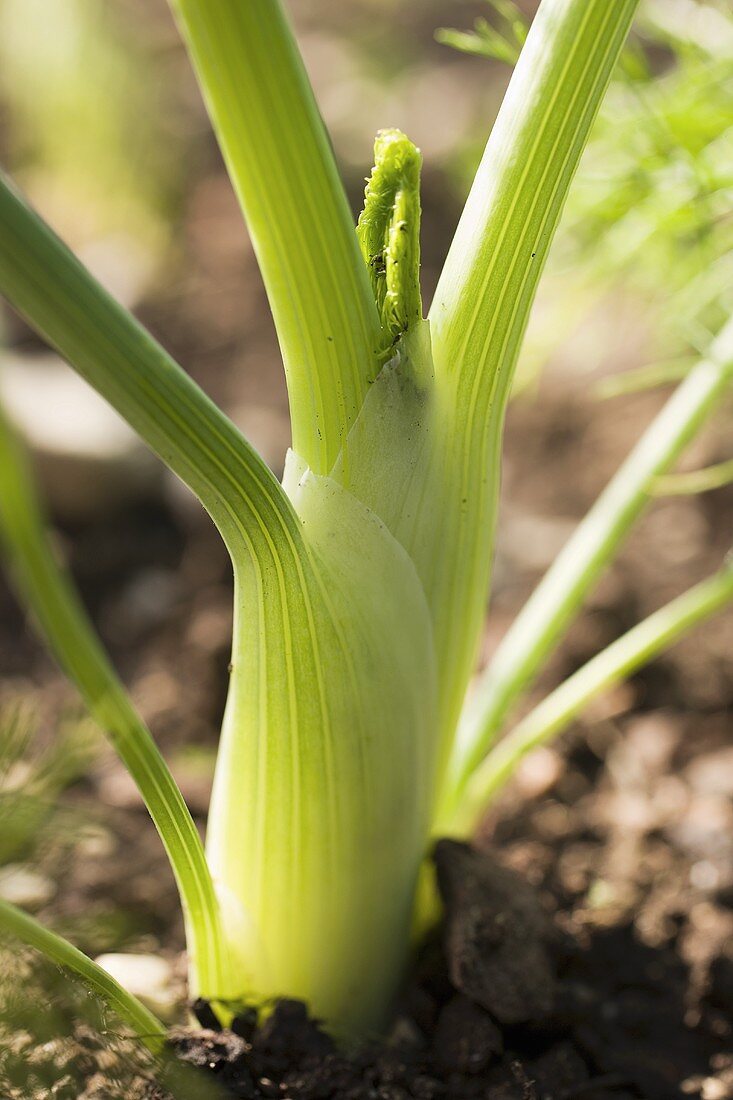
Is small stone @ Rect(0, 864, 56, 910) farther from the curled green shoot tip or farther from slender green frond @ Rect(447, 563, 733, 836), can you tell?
the curled green shoot tip

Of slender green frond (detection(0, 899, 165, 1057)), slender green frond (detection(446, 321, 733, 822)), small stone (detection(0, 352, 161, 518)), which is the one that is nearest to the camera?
slender green frond (detection(0, 899, 165, 1057))

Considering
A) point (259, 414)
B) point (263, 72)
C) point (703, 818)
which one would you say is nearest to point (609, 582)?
point (703, 818)

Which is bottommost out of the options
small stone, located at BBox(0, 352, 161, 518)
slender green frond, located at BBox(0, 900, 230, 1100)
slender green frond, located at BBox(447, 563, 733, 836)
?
slender green frond, located at BBox(0, 900, 230, 1100)

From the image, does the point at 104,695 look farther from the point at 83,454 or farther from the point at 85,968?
the point at 83,454

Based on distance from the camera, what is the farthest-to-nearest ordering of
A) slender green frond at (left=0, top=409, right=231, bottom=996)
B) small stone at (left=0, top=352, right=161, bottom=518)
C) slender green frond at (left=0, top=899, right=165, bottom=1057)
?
small stone at (left=0, top=352, right=161, bottom=518), slender green frond at (left=0, top=899, right=165, bottom=1057), slender green frond at (left=0, top=409, right=231, bottom=996)

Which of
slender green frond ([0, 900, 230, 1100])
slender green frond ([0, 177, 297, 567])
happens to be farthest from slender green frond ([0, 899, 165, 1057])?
slender green frond ([0, 177, 297, 567])

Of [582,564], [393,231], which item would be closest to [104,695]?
[393,231]

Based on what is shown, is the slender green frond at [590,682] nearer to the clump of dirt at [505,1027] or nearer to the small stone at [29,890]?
the clump of dirt at [505,1027]

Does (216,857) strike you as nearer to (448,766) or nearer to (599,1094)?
(448,766)

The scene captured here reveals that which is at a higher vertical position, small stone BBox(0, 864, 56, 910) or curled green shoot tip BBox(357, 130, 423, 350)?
curled green shoot tip BBox(357, 130, 423, 350)
